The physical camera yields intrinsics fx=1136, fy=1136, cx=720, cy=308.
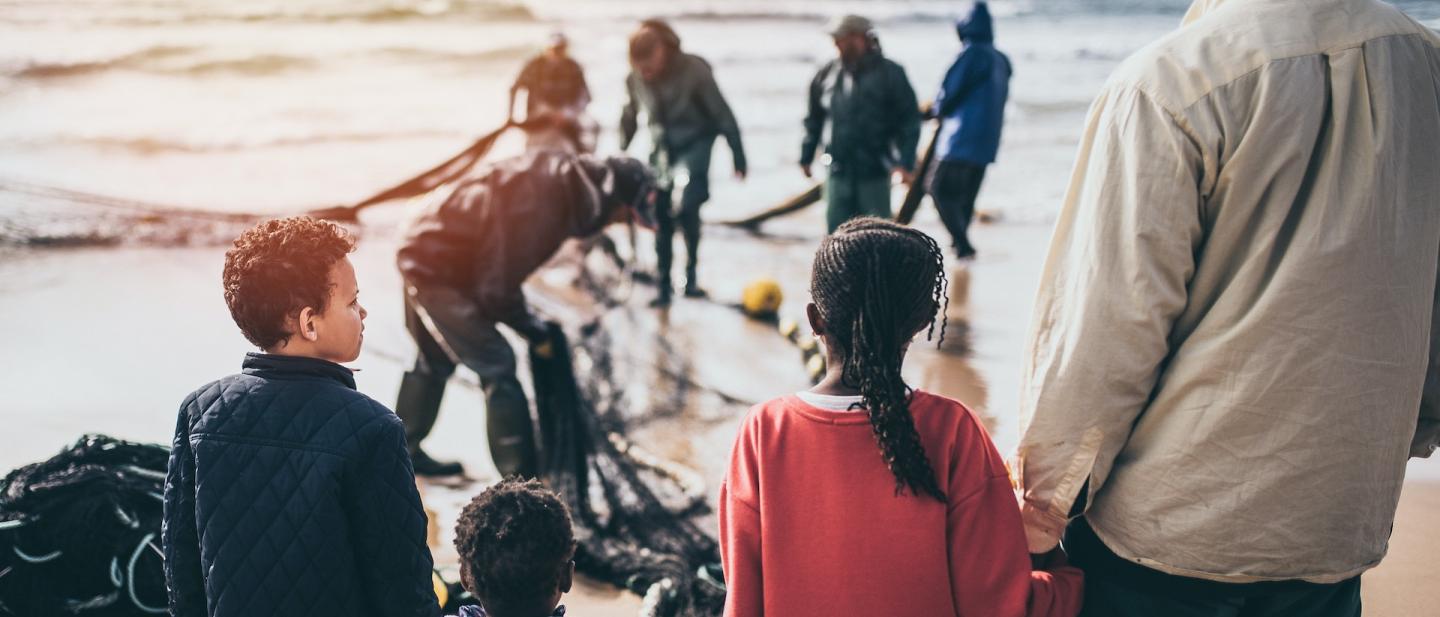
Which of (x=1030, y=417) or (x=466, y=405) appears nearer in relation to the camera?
(x=1030, y=417)

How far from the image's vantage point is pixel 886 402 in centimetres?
179

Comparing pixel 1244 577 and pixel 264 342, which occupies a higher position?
pixel 264 342

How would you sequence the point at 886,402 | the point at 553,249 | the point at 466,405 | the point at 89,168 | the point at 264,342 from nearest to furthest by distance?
the point at 886,402 → the point at 264,342 → the point at 553,249 → the point at 466,405 → the point at 89,168

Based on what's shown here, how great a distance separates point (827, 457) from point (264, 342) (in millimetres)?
1004

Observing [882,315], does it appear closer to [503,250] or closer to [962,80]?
[503,250]

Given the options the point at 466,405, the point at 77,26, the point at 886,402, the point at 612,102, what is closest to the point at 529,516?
the point at 886,402

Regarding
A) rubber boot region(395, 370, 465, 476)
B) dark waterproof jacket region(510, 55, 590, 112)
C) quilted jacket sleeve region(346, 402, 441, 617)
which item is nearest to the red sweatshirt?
quilted jacket sleeve region(346, 402, 441, 617)

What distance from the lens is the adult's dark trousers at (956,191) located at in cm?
→ 770

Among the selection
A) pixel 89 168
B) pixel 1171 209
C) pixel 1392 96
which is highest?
pixel 1392 96

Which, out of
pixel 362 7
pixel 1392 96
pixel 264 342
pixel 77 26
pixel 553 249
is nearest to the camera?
pixel 1392 96

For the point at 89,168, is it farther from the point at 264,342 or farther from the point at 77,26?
the point at 264,342

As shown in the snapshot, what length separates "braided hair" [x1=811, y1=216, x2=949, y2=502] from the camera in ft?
5.84

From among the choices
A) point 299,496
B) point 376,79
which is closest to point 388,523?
point 299,496

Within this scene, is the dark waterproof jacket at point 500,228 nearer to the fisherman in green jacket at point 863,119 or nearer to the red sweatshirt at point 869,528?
the red sweatshirt at point 869,528
